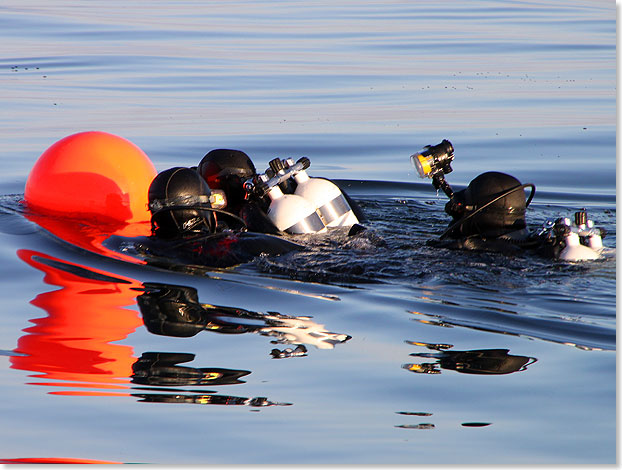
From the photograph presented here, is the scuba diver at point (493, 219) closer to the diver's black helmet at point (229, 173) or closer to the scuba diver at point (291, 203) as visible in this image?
the scuba diver at point (291, 203)

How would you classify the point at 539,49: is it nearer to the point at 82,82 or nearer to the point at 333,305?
the point at 82,82

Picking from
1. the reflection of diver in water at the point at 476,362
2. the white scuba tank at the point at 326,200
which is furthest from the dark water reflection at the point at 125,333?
the white scuba tank at the point at 326,200

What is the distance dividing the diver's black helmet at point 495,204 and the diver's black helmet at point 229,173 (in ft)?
6.45

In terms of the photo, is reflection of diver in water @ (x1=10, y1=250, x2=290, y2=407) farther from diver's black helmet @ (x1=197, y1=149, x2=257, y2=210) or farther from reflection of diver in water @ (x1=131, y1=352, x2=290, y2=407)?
diver's black helmet @ (x1=197, y1=149, x2=257, y2=210)

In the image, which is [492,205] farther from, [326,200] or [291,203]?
[291,203]

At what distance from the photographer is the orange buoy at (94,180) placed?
7434 mm

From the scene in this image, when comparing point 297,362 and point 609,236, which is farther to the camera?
point 609,236

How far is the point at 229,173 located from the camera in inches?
299

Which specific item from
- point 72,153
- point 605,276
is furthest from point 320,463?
point 72,153

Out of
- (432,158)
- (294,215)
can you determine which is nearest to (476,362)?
(432,158)

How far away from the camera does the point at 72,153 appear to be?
748cm

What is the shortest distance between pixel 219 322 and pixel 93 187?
2.56m

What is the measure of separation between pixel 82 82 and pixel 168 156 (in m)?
5.51

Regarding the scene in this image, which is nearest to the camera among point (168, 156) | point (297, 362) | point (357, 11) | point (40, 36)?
point (297, 362)
